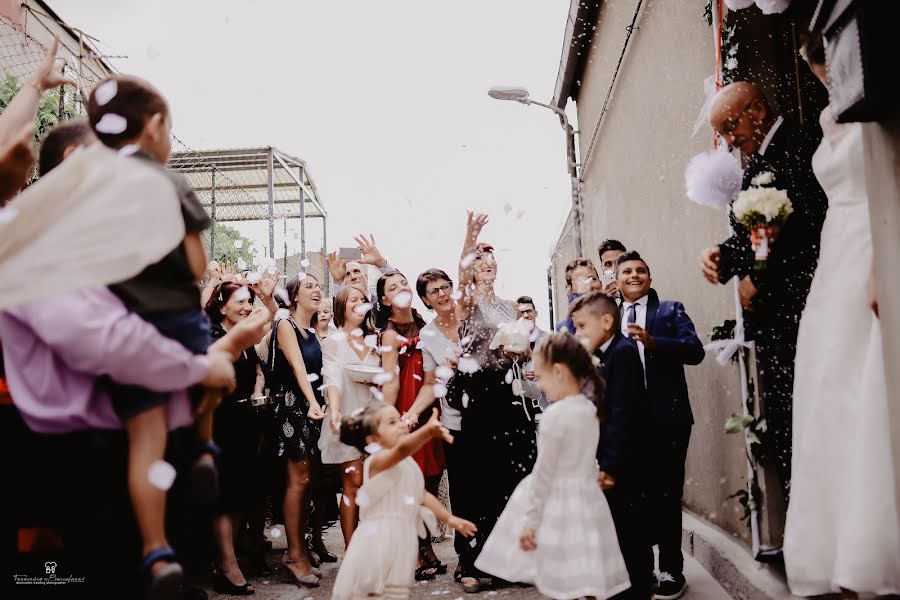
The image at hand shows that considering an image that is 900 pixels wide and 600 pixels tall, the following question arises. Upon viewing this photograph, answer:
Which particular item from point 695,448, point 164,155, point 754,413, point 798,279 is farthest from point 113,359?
point 695,448

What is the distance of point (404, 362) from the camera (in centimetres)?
532

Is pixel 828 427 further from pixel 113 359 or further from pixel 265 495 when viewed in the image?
pixel 265 495

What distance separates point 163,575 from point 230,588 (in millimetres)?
3739

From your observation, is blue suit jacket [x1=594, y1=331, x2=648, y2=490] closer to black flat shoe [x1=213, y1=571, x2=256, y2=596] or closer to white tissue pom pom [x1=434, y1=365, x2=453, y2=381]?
white tissue pom pom [x1=434, y1=365, x2=453, y2=381]

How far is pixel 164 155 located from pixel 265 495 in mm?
4318

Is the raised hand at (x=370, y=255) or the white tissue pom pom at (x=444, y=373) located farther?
the raised hand at (x=370, y=255)

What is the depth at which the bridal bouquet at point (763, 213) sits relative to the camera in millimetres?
2980

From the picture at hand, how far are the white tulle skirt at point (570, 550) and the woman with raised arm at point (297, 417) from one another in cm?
192

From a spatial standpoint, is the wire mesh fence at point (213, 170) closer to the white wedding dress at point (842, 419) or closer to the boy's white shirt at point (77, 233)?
the boy's white shirt at point (77, 233)

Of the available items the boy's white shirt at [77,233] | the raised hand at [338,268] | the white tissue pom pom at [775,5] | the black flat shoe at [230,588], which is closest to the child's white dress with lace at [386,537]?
the black flat shoe at [230,588]

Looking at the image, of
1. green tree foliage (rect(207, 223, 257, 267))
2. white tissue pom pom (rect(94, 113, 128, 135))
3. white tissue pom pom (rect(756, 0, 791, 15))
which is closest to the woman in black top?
white tissue pom pom (rect(94, 113, 128, 135))

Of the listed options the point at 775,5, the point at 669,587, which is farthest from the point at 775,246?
the point at 669,587

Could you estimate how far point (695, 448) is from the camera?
18.9 ft

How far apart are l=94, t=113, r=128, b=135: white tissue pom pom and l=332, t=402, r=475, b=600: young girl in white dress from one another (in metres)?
2.05
